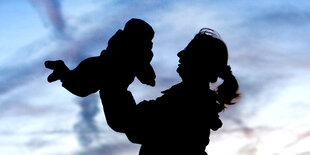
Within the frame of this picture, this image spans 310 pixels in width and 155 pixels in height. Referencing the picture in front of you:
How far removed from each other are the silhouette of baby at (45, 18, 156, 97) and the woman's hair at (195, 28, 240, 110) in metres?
0.98

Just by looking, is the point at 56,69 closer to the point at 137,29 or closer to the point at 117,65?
the point at 117,65

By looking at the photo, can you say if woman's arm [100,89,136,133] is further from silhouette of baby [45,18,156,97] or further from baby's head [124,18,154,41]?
baby's head [124,18,154,41]

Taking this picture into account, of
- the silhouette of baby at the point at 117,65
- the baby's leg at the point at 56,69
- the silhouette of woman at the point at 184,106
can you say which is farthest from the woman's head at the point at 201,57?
the baby's leg at the point at 56,69

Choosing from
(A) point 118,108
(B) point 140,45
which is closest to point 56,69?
(A) point 118,108

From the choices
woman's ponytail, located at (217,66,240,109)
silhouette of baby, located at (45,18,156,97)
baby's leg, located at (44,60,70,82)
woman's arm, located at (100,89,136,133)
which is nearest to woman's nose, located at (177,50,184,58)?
woman's ponytail, located at (217,66,240,109)

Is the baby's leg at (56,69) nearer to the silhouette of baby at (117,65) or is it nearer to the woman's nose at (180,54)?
the silhouette of baby at (117,65)

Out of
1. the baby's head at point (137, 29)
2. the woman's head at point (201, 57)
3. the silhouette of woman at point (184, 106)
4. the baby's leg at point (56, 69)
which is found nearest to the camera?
the baby's leg at point (56, 69)

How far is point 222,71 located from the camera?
4.38 m

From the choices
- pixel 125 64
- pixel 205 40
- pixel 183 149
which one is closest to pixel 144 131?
pixel 183 149

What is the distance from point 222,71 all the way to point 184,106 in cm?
68

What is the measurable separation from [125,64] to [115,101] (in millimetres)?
353

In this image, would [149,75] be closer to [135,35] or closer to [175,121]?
[135,35]

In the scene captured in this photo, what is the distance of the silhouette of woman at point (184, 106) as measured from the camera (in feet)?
11.6

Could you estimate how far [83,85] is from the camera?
324 centimetres
